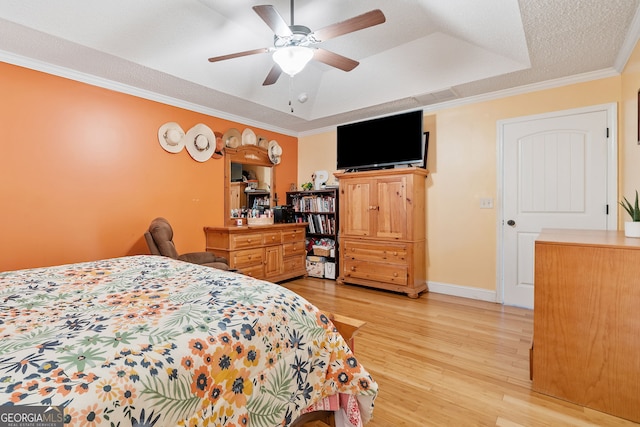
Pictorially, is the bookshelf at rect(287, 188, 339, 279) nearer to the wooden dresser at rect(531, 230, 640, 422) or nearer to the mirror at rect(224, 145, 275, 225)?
the mirror at rect(224, 145, 275, 225)

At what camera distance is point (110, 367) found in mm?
739

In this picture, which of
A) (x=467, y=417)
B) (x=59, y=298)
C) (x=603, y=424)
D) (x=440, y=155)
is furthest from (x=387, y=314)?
(x=59, y=298)

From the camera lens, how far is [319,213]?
A: 4.61 meters

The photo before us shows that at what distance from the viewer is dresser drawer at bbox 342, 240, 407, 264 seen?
143 inches

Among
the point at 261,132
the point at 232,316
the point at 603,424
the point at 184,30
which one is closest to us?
the point at 232,316

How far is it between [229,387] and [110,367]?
340 mm

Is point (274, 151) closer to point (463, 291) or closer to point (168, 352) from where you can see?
point (463, 291)

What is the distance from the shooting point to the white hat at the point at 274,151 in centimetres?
457

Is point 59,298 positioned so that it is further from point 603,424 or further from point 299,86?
point 299,86

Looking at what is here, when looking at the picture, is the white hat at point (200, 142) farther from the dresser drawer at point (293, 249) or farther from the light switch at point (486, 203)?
the light switch at point (486, 203)

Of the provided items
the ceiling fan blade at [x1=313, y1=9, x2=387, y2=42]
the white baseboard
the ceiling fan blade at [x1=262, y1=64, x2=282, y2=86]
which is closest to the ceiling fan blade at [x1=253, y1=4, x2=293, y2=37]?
the ceiling fan blade at [x1=313, y1=9, x2=387, y2=42]

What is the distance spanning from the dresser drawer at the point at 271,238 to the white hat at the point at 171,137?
1.48 m

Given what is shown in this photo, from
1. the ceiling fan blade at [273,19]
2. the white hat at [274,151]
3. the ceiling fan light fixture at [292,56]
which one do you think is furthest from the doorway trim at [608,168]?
the white hat at [274,151]

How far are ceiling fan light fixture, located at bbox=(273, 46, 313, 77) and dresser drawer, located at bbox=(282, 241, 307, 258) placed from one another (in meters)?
2.60
